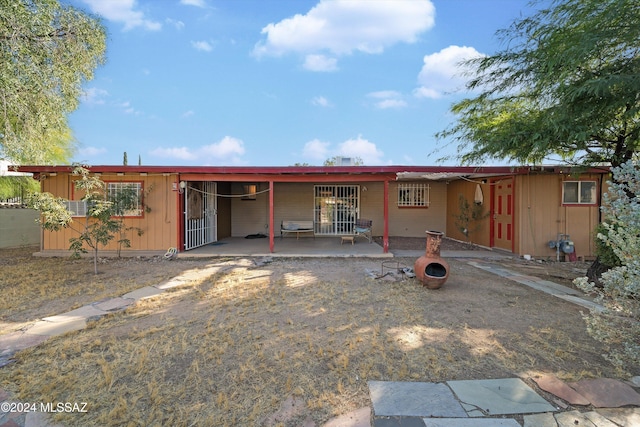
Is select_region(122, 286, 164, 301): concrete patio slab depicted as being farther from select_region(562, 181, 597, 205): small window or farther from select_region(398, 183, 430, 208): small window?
select_region(562, 181, 597, 205): small window

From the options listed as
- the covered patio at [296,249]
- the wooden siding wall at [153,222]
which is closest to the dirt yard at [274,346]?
the covered patio at [296,249]

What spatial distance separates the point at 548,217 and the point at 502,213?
3.41ft

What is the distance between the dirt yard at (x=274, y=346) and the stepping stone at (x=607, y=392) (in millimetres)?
131

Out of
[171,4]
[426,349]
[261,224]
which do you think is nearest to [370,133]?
[261,224]

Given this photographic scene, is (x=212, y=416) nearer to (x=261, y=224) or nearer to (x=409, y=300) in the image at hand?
(x=409, y=300)

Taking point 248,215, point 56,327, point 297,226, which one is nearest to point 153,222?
point 248,215

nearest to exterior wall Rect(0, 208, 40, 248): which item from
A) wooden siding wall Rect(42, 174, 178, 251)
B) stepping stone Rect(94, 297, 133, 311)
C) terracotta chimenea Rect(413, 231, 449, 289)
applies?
wooden siding wall Rect(42, 174, 178, 251)

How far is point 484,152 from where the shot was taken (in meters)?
5.75

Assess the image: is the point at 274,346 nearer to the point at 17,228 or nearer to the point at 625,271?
the point at 625,271

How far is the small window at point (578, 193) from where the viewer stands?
312 inches

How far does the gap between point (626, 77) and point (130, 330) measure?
6458 mm

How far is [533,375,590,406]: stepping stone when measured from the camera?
2211 millimetres

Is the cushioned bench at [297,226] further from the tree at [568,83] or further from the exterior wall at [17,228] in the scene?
the exterior wall at [17,228]

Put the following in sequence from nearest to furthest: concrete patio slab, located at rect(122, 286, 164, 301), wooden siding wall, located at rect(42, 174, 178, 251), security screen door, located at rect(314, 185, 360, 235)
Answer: concrete patio slab, located at rect(122, 286, 164, 301) < wooden siding wall, located at rect(42, 174, 178, 251) < security screen door, located at rect(314, 185, 360, 235)
